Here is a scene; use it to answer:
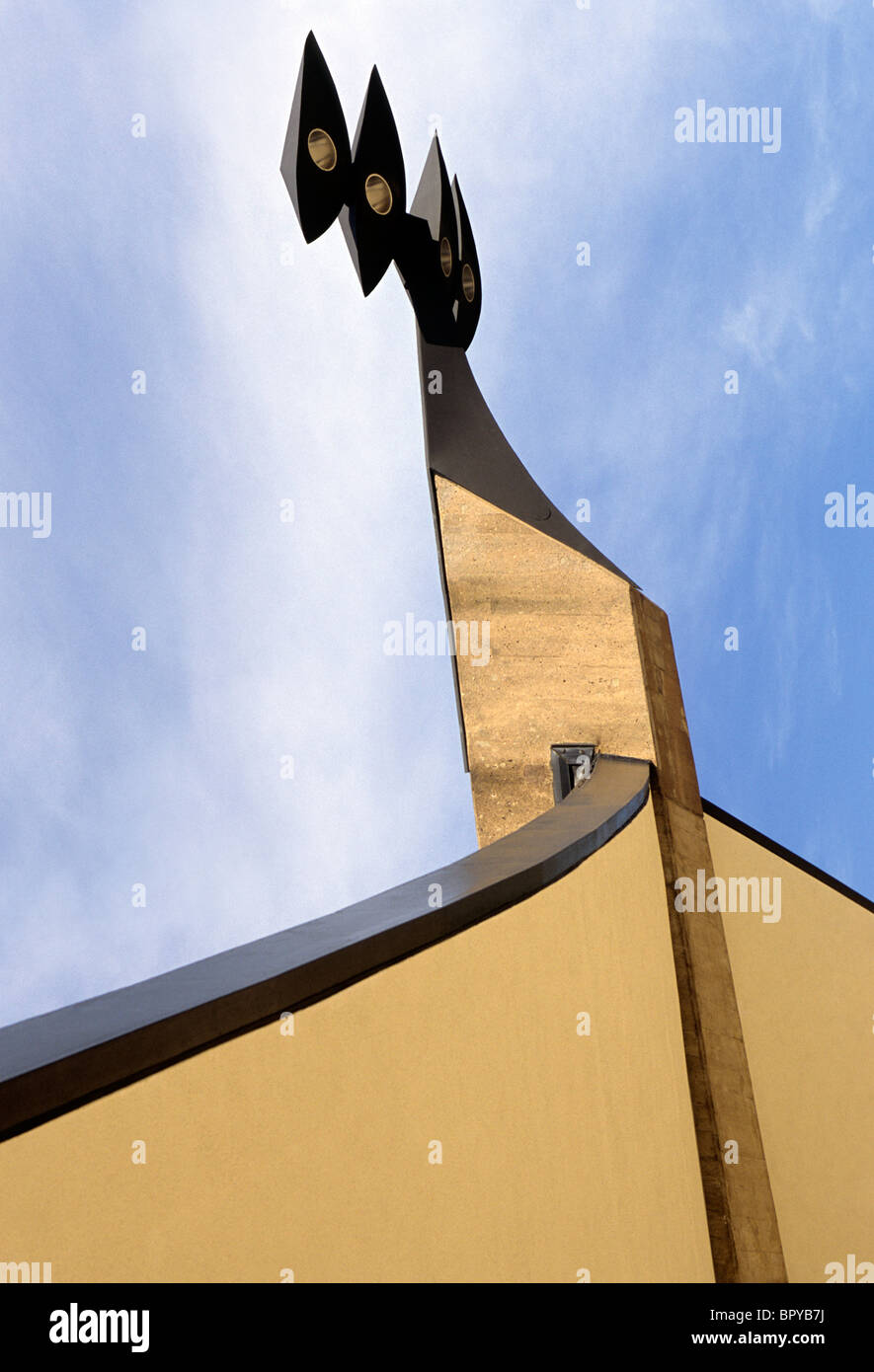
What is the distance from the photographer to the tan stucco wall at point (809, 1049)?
15.3 ft

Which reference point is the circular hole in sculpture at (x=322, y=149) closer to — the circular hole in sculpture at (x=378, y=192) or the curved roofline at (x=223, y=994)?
the circular hole in sculpture at (x=378, y=192)

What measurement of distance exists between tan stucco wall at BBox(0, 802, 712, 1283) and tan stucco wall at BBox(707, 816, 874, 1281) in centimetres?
209

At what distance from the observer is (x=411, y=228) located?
270 inches

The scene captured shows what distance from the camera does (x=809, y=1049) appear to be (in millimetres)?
4988

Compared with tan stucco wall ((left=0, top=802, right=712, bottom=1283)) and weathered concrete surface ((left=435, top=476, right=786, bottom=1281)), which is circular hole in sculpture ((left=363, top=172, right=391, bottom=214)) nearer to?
weathered concrete surface ((left=435, top=476, right=786, bottom=1281))

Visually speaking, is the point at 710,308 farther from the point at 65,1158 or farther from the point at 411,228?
the point at 65,1158

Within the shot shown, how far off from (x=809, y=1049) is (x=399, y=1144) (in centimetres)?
403

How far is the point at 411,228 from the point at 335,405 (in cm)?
4844

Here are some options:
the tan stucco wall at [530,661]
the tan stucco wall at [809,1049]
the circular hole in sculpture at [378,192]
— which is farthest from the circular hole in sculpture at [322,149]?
the tan stucco wall at [809,1049]

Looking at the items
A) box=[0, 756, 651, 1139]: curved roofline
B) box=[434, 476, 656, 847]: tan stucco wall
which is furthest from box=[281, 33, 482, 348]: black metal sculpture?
box=[0, 756, 651, 1139]: curved roofline

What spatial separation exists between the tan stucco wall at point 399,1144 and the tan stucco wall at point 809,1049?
6.85 ft

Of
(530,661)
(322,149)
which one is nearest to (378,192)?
(322,149)

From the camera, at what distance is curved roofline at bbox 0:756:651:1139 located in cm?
98
